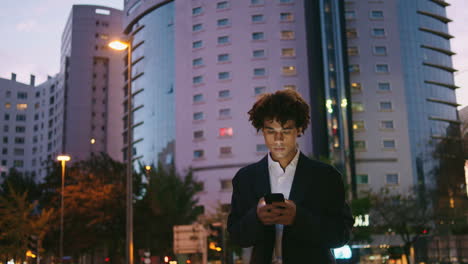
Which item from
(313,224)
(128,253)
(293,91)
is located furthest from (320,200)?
(128,253)

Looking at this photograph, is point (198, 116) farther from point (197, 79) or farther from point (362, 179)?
point (362, 179)

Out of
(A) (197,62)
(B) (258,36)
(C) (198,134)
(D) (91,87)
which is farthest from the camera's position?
(D) (91,87)

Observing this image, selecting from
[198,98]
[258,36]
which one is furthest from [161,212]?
[258,36]

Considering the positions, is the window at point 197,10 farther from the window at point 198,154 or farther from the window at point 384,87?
the window at point 384,87

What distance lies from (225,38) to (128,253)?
6326 centimetres

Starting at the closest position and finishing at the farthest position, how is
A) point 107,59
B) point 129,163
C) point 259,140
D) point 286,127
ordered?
point 286,127 → point 129,163 → point 259,140 → point 107,59

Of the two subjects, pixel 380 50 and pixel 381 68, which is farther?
pixel 380 50

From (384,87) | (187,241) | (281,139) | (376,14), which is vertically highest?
(376,14)


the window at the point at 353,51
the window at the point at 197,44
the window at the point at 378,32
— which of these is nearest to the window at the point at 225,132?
the window at the point at 197,44

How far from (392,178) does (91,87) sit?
76687 mm

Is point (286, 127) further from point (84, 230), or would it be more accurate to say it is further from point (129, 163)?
point (84, 230)

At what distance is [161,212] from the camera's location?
1905 inches

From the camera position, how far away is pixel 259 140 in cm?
7912

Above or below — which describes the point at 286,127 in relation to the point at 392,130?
below
